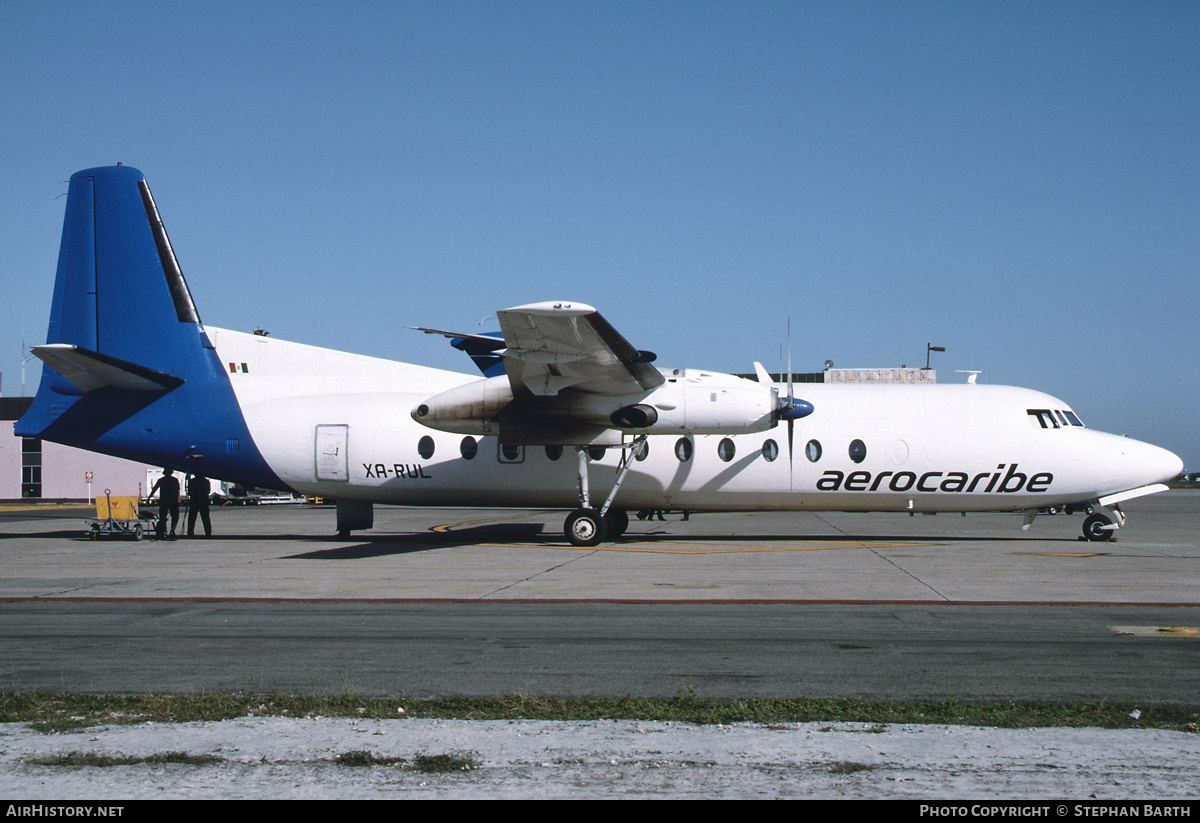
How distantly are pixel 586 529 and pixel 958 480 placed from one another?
27.0ft

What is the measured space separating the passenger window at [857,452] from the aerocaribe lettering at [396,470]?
30.9 ft

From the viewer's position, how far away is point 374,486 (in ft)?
68.8

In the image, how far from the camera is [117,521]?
2266 cm

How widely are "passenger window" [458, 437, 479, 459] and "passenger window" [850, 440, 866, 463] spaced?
27.4 ft

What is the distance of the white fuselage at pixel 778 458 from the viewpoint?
2016cm

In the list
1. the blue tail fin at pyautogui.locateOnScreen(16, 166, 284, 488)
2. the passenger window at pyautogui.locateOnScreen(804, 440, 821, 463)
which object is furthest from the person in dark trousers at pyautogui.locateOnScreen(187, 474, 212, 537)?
the passenger window at pyautogui.locateOnScreen(804, 440, 821, 463)

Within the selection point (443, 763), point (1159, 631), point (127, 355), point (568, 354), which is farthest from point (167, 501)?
point (1159, 631)

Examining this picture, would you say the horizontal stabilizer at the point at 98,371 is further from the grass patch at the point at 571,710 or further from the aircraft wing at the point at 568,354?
the grass patch at the point at 571,710

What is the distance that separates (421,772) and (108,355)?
18.8m

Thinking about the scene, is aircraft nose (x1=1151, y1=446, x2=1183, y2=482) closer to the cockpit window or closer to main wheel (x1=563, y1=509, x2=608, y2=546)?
the cockpit window

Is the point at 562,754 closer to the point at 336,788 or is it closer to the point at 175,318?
the point at 336,788

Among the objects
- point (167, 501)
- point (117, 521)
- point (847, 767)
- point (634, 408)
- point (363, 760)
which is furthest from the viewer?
point (117, 521)

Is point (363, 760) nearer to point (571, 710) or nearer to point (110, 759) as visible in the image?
point (110, 759)
